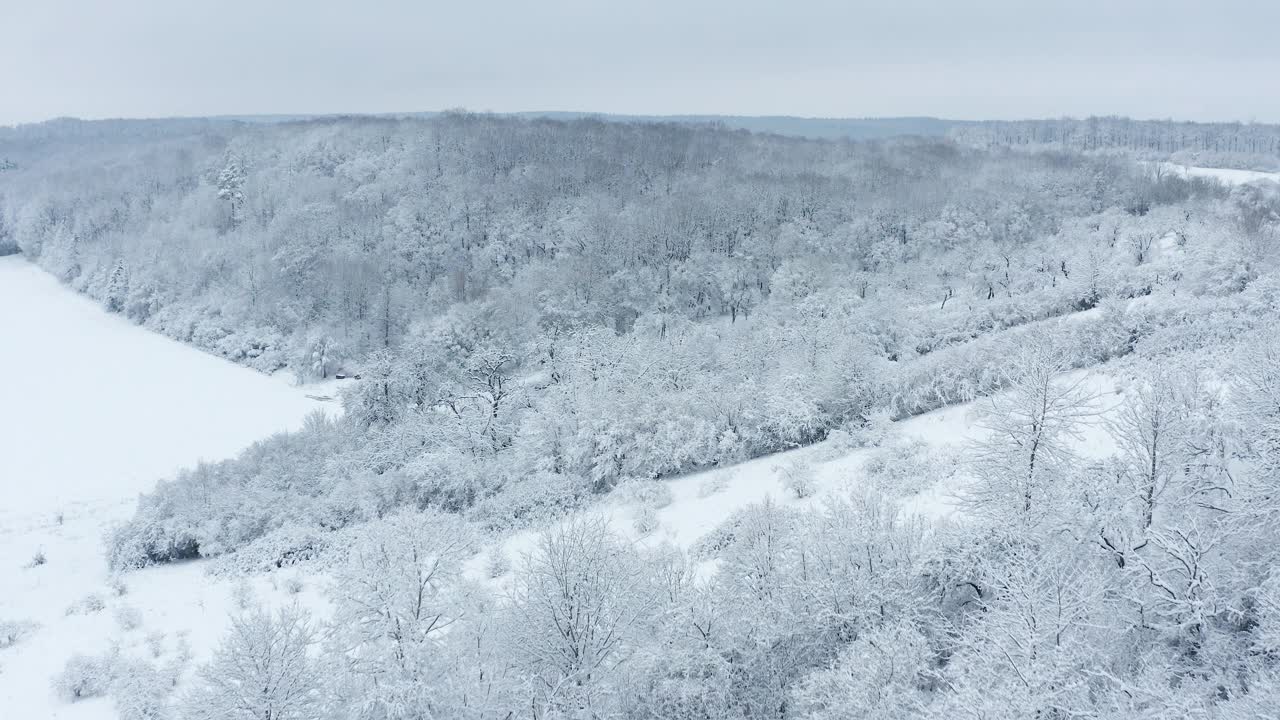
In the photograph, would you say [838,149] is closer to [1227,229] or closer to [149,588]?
[1227,229]

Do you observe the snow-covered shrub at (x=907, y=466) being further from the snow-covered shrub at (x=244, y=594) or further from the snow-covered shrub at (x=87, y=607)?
the snow-covered shrub at (x=87, y=607)

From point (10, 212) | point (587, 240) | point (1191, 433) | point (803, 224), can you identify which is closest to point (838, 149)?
point (803, 224)

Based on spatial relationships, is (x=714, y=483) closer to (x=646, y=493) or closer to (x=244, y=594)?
(x=646, y=493)

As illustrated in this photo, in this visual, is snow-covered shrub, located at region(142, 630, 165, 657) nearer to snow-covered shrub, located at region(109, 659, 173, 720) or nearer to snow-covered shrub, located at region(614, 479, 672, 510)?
snow-covered shrub, located at region(109, 659, 173, 720)

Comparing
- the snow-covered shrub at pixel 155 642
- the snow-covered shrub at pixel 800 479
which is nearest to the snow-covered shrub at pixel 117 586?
the snow-covered shrub at pixel 155 642

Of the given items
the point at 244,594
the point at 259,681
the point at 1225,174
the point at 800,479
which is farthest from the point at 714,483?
the point at 1225,174
